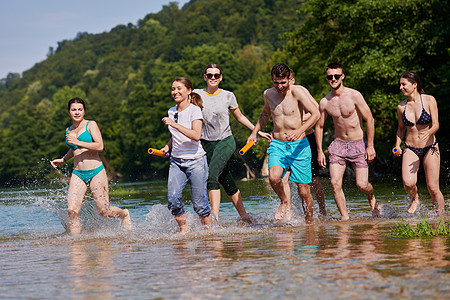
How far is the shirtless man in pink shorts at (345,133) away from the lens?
10.5 m

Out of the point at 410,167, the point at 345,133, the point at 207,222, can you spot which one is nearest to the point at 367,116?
the point at 345,133

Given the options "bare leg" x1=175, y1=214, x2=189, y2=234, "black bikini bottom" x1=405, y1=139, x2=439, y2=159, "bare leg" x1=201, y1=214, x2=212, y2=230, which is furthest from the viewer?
"black bikini bottom" x1=405, y1=139, x2=439, y2=159

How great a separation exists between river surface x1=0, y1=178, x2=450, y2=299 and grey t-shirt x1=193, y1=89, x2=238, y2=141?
4.61 feet

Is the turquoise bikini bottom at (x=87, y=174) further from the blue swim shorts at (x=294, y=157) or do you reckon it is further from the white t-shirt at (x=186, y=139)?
the blue swim shorts at (x=294, y=157)

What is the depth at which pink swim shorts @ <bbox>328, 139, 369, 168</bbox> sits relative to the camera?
10.7 m

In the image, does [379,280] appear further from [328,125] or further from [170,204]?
[328,125]

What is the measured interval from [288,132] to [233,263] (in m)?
3.59

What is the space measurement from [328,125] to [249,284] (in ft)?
108

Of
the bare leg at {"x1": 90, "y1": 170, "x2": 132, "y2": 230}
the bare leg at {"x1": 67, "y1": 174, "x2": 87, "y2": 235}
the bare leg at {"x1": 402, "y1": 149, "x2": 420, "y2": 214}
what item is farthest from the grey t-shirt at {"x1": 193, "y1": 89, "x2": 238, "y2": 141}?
the bare leg at {"x1": 402, "y1": 149, "x2": 420, "y2": 214}

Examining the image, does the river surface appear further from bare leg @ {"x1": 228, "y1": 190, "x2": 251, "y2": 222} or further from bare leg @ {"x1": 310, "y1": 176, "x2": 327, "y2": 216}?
bare leg @ {"x1": 310, "y1": 176, "x2": 327, "y2": 216}

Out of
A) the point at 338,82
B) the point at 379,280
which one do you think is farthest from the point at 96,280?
the point at 338,82

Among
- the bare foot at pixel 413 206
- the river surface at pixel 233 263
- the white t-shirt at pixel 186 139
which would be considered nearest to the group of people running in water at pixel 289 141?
the bare foot at pixel 413 206

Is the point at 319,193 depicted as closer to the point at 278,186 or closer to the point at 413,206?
the point at 413,206

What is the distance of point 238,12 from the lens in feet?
638
